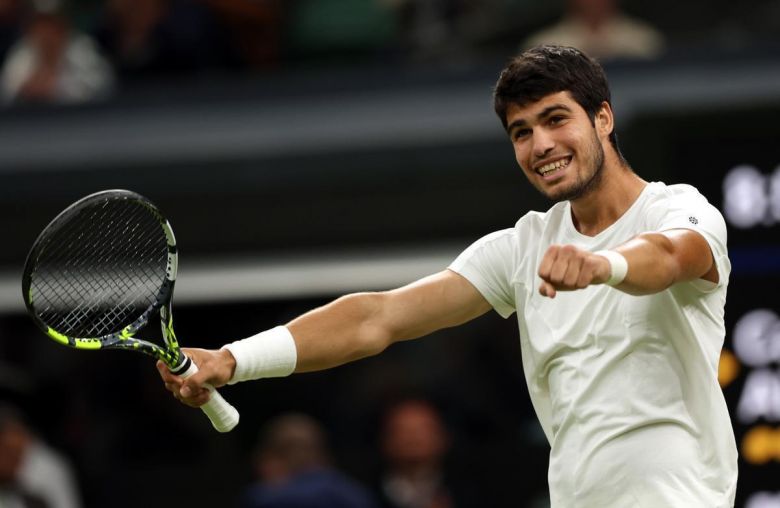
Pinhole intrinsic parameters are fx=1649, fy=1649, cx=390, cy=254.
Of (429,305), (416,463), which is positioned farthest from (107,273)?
(416,463)

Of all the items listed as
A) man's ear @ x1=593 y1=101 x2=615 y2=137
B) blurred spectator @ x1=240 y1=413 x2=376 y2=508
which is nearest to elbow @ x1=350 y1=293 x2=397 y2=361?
man's ear @ x1=593 y1=101 x2=615 y2=137

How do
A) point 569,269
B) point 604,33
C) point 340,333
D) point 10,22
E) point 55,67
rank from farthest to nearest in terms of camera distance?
1. point 10,22
2. point 55,67
3. point 604,33
4. point 340,333
5. point 569,269

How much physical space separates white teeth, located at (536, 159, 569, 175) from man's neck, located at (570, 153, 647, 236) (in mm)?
119

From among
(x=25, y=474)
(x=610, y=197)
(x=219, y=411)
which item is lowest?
(x=25, y=474)

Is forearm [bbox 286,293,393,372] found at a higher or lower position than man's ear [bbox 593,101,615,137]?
lower

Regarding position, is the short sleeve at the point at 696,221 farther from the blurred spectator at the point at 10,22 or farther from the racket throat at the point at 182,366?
the blurred spectator at the point at 10,22

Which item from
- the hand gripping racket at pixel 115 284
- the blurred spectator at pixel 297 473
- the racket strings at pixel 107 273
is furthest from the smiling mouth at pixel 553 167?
the blurred spectator at pixel 297 473

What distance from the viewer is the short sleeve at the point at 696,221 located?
413 centimetres

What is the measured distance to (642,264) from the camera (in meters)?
3.89

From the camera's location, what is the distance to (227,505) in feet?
31.7

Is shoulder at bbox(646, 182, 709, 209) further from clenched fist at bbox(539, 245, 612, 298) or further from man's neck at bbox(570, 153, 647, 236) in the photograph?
clenched fist at bbox(539, 245, 612, 298)

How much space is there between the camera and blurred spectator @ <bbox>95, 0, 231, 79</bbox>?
9.73 m

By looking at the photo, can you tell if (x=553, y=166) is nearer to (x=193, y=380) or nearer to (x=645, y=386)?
(x=645, y=386)

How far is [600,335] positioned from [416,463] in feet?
15.6
